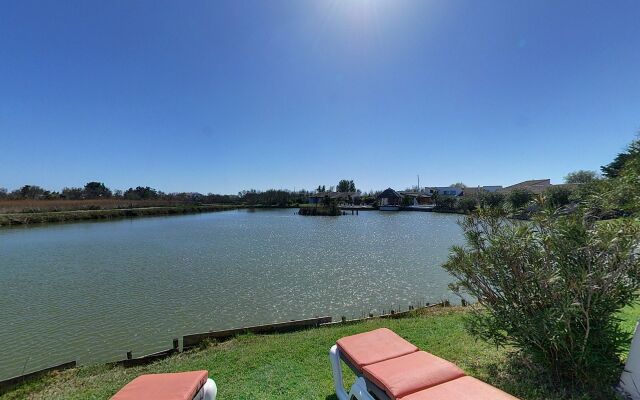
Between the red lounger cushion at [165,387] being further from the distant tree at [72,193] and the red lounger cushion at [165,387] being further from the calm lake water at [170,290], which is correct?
the distant tree at [72,193]

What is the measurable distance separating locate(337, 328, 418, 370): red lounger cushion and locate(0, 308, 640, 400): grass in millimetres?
740

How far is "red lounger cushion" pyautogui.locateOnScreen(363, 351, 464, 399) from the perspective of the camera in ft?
6.82

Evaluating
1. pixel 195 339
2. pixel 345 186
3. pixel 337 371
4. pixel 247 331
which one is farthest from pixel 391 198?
pixel 337 371

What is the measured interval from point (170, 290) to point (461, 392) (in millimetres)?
10702

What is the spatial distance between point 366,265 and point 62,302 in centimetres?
1144

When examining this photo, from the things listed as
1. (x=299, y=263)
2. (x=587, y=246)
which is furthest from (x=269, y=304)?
(x=587, y=246)

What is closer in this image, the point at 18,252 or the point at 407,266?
the point at 407,266

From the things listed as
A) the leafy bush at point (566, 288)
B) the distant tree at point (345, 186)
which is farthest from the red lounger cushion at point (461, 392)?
the distant tree at point (345, 186)

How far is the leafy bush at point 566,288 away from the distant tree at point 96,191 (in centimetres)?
7285

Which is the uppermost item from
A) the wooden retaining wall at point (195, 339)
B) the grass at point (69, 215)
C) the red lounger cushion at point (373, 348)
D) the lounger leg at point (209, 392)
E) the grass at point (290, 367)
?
the grass at point (69, 215)

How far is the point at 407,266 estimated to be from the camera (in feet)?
45.9

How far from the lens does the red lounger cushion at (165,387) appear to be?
208 cm

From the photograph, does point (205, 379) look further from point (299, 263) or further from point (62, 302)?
point (299, 263)

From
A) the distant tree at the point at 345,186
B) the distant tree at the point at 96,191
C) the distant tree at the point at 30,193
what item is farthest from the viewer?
the distant tree at the point at 345,186
